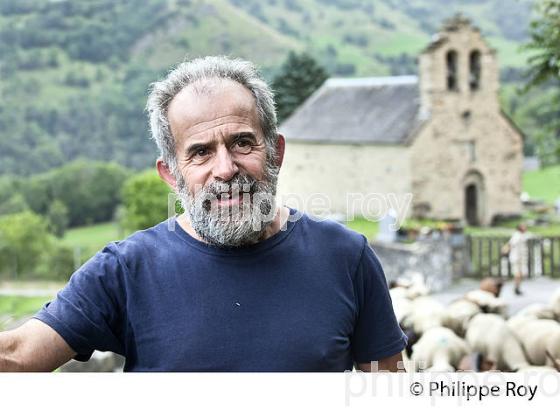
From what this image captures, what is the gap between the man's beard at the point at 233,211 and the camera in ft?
8.75

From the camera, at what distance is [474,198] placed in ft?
132

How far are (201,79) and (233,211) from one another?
1.29ft

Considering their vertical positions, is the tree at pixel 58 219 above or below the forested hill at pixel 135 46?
below

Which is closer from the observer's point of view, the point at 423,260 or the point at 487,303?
the point at 487,303

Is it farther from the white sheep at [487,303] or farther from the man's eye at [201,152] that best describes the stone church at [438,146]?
the man's eye at [201,152]

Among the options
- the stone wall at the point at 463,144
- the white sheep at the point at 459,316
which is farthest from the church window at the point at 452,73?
the white sheep at the point at 459,316

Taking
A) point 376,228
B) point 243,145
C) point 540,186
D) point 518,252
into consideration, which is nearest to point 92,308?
point 243,145

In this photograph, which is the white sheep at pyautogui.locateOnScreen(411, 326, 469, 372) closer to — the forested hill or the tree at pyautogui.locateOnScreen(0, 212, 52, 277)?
the tree at pyautogui.locateOnScreen(0, 212, 52, 277)

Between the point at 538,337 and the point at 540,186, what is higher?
the point at 538,337

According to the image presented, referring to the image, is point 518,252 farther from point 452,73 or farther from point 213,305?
point 452,73

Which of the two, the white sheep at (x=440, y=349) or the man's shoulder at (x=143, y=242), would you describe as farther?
the white sheep at (x=440, y=349)

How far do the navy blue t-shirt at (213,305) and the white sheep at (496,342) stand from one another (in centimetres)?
549

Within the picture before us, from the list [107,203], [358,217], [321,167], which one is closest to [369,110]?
[321,167]

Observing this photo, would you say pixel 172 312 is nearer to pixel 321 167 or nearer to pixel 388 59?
pixel 321 167
